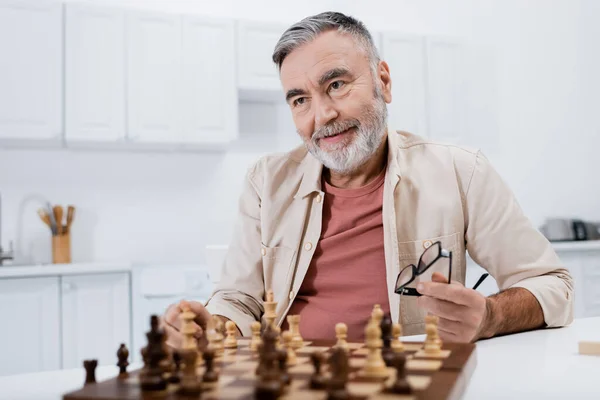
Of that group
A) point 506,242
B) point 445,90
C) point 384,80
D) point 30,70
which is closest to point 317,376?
point 506,242

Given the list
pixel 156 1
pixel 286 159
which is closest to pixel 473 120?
pixel 156 1

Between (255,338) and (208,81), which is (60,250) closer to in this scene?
(208,81)

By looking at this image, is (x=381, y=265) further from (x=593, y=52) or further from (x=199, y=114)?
(x=593, y=52)

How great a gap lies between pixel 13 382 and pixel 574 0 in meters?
5.73

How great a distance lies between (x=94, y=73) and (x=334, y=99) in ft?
8.68

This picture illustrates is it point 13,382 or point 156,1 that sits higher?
point 156,1

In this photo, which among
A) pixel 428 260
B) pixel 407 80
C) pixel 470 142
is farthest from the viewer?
pixel 470 142

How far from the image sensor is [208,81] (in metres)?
4.20

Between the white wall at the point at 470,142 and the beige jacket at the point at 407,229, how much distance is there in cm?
271

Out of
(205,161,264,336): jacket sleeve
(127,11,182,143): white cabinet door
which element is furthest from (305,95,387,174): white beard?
(127,11,182,143): white cabinet door

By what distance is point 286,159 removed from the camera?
197 cm

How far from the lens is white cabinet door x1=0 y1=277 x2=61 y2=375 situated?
348 cm

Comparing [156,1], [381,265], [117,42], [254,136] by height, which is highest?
[156,1]

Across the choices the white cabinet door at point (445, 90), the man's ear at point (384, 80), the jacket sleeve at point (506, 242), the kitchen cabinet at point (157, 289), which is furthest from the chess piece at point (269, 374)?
the white cabinet door at point (445, 90)
